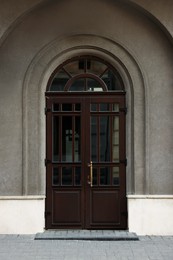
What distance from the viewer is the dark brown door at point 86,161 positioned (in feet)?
27.1

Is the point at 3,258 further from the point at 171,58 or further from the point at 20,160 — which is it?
the point at 171,58

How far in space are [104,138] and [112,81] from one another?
1.23 metres

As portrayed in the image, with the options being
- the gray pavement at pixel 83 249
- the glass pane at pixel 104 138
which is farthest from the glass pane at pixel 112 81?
the gray pavement at pixel 83 249

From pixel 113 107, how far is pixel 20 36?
2.42 metres

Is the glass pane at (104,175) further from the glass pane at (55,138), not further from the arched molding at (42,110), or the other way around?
the glass pane at (55,138)

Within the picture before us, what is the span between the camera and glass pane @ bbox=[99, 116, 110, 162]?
8.36m

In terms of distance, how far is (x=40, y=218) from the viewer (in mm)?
8078

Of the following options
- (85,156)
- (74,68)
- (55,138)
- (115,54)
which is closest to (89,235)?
(85,156)

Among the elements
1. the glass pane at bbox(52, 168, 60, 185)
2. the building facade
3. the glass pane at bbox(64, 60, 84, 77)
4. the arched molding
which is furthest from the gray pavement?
the glass pane at bbox(64, 60, 84, 77)

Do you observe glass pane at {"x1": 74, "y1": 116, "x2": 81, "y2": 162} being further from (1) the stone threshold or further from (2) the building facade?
(1) the stone threshold

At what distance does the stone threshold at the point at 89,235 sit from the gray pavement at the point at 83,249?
0.12 metres

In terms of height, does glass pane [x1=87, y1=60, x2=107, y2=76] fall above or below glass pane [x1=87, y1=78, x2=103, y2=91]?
above

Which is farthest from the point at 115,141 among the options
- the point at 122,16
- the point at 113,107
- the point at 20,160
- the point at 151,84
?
the point at 122,16

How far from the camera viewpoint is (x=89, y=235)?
7844 mm
